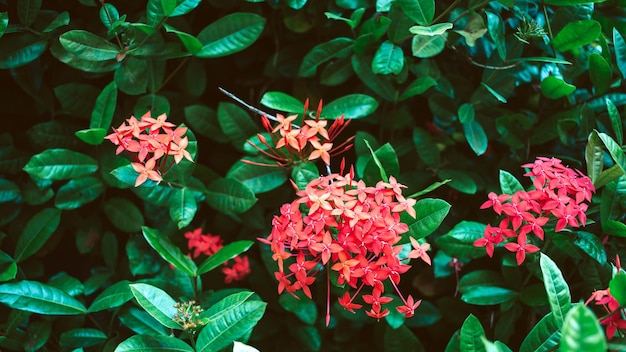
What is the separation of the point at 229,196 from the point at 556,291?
0.74m

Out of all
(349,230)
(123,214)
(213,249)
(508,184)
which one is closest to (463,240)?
(508,184)

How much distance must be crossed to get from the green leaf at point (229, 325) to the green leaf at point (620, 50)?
1.01 meters

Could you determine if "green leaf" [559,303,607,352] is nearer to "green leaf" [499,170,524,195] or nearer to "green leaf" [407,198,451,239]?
"green leaf" [407,198,451,239]

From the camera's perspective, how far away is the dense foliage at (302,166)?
45.8 inches

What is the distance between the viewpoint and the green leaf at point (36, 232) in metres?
Result: 1.40

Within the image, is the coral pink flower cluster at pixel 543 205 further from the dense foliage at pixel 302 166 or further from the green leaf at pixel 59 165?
the green leaf at pixel 59 165

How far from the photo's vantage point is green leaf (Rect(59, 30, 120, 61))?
127cm

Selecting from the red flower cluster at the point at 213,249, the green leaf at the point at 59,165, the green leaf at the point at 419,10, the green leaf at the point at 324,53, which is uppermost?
the green leaf at the point at 419,10

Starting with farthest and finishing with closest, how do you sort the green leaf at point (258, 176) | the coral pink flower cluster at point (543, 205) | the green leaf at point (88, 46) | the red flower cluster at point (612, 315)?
the green leaf at point (258, 176) → the green leaf at point (88, 46) → the coral pink flower cluster at point (543, 205) → the red flower cluster at point (612, 315)

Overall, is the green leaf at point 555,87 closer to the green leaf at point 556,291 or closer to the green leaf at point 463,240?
the green leaf at point 463,240

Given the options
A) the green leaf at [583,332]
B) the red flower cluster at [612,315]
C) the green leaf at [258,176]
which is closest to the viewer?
the green leaf at [583,332]

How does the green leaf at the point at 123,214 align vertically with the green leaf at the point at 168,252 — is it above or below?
below

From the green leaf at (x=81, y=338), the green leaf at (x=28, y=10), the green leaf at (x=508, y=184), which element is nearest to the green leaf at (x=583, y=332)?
the green leaf at (x=508, y=184)

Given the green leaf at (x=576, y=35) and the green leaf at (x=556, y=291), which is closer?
the green leaf at (x=556, y=291)
